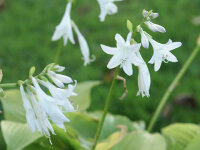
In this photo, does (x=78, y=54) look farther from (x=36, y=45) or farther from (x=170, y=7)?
(x=170, y=7)

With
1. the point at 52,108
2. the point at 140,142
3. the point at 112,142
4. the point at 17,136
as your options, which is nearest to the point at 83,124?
the point at 112,142

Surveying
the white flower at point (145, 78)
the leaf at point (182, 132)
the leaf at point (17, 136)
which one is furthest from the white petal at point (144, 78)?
the leaf at point (182, 132)

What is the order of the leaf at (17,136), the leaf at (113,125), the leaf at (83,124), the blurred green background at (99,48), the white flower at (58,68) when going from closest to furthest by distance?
the white flower at (58,68) < the leaf at (17,136) < the leaf at (83,124) < the leaf at (113,125) < the blurred green background at (99,48)

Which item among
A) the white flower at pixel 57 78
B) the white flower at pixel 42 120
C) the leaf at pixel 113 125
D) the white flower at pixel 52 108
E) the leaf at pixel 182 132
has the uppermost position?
the white flower at pixel 57 78

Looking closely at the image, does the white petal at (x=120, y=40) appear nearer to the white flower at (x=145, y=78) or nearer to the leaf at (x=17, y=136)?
the white flower at (x=145, y=78)

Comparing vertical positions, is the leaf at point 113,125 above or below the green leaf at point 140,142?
below

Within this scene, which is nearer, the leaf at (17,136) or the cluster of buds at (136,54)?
the cluster of buds at (136,54)

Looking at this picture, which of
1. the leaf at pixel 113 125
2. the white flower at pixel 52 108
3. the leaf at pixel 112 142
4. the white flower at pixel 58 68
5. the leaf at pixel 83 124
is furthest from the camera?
the leaf at pixel 113 125

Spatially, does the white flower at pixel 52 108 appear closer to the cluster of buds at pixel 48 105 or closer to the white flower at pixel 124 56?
the cluster of buds at pixel 48 105
